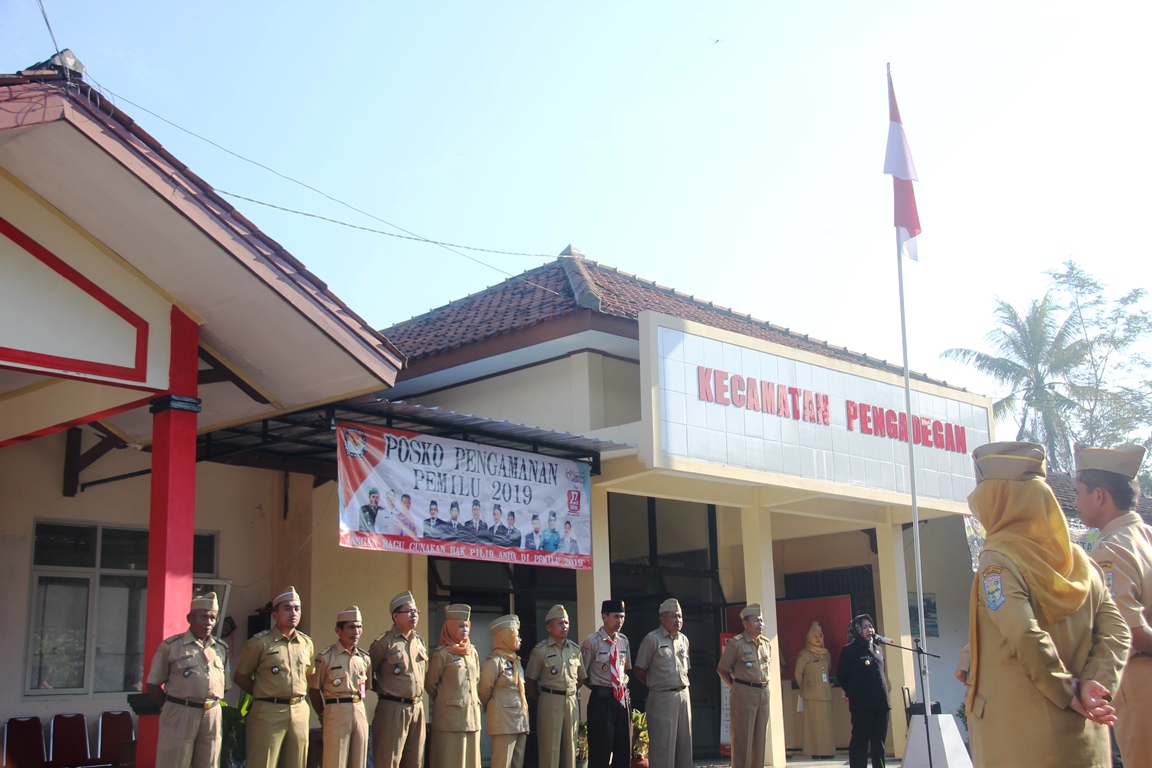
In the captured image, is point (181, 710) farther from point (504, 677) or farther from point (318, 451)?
point (318, 451)

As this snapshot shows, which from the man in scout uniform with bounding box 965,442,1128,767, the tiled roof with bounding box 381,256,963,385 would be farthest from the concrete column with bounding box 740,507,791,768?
the man in scout uniform with bounding box 965,442,1128,767

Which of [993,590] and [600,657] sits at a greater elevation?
[993,590]

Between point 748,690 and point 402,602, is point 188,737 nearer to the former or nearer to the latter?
point 402,602

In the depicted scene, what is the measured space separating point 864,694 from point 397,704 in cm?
515

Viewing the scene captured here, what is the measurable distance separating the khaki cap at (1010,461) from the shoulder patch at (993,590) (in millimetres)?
386

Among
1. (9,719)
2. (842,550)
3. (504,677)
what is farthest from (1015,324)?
(9,719)

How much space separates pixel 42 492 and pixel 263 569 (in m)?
2.43

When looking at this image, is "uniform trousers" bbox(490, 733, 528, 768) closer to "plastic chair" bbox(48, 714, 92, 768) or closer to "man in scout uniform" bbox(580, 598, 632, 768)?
"man in scout uniform" bbox(580, 598, 632, 768)

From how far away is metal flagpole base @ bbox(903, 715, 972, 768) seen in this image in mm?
10086

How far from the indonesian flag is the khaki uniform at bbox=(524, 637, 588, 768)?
6.15 metres

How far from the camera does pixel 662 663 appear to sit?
10742 mm

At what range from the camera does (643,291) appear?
608 inches

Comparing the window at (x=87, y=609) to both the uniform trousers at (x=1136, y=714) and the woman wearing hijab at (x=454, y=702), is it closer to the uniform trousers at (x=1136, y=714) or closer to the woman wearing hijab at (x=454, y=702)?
the woman wearing hijab at (x=454, y=702)

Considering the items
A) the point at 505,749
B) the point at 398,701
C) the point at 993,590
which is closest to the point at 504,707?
the point at 505,749
